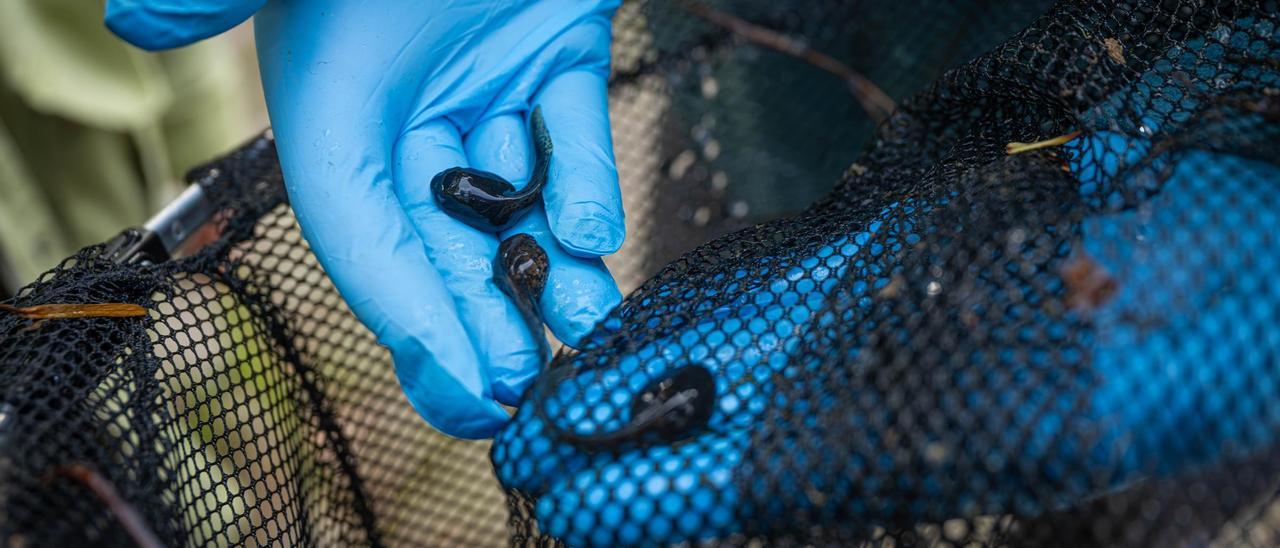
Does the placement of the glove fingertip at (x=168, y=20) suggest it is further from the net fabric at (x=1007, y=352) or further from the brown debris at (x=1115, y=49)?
the brown debris at (x=1115, y=49)

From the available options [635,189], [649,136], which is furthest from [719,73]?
[635,189]

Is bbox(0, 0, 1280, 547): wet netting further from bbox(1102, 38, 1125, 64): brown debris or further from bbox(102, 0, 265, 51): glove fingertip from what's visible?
bbox(102, 0, 265, 51): glove fingertip

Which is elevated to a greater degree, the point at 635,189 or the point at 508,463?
the point at 508,463

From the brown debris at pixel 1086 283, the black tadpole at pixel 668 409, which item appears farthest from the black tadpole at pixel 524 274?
the brown debris at pixel 1086 283

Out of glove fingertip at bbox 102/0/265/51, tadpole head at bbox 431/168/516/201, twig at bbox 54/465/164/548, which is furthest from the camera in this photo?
tadpole head at bbox 431/168/516/201

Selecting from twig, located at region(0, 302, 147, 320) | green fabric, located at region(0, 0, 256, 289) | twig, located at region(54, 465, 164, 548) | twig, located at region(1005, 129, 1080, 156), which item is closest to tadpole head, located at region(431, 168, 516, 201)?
twig, located at region(0, 302, 147, 320)

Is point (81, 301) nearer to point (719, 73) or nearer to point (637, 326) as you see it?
point (637, 326)

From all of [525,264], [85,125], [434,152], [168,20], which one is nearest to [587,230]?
[525,264]
